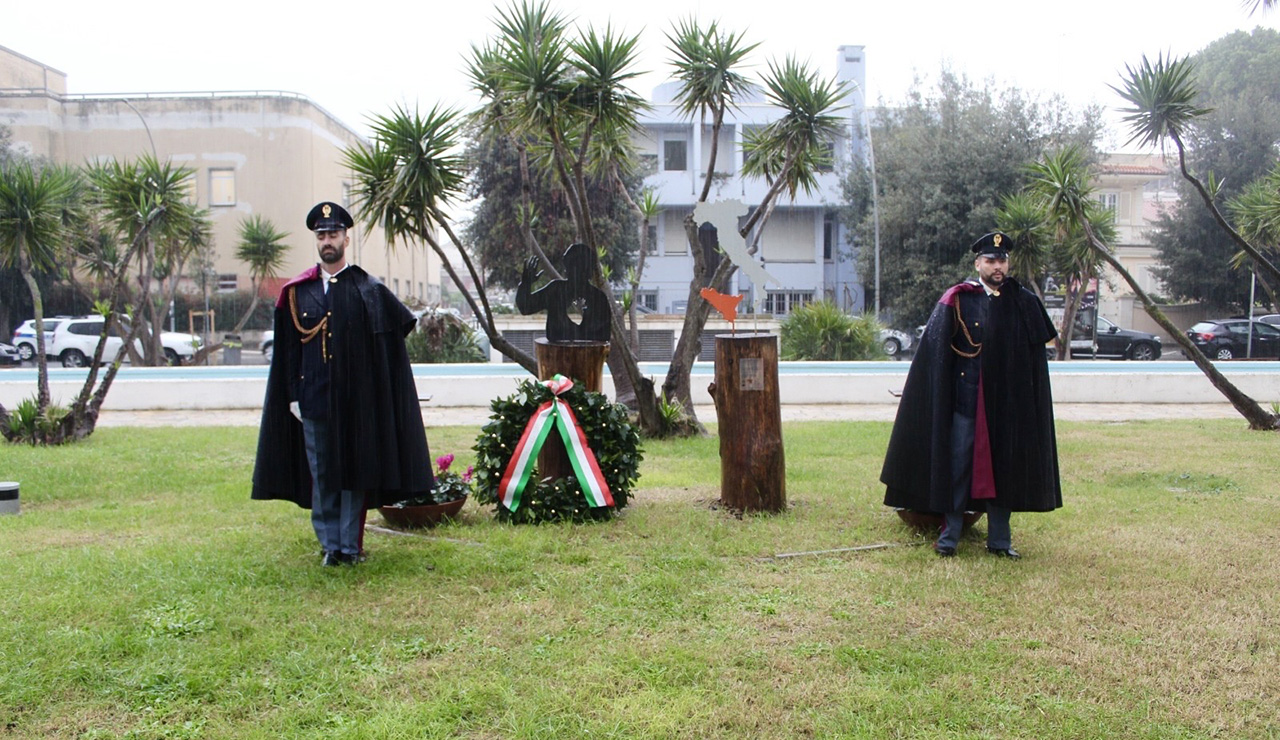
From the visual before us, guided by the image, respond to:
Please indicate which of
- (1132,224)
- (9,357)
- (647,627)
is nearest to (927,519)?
(647,627)

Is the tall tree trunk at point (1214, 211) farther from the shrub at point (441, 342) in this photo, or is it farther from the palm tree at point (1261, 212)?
the shrub at point (441, 342)

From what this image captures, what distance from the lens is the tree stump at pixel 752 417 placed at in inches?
259

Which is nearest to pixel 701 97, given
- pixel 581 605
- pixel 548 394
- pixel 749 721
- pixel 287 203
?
pixel 548 394

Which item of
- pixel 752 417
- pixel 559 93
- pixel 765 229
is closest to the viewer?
pixel 752 417

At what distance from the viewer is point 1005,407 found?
5.41 m

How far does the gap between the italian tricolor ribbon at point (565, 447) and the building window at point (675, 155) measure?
32290 millimetres

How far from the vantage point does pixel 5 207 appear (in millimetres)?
9766

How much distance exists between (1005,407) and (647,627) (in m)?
2.31

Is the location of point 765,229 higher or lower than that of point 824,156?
higher

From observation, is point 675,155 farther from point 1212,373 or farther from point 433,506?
point 433,506

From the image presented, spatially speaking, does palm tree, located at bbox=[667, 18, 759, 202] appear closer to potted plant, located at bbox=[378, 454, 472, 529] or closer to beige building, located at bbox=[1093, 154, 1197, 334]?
potted plant, located at bbox=[378, 454, 472, 529]

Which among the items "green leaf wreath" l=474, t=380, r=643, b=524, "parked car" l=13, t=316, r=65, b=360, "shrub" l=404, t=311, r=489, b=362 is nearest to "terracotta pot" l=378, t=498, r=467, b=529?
"green leaf wreath" l=474, t=380, r=643, b=524

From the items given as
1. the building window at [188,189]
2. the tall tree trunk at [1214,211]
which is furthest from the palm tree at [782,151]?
the building window at [188,189]

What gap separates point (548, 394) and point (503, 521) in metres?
0.82
